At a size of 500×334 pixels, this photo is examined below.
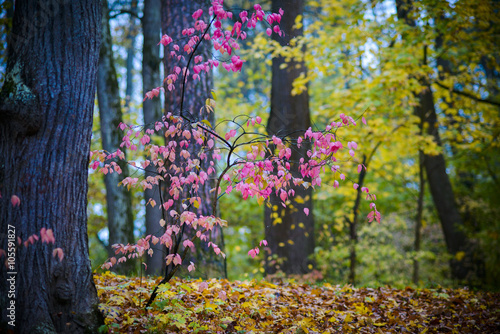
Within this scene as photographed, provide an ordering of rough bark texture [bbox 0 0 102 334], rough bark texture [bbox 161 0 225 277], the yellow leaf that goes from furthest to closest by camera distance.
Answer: the yellow leaf < rough bark texture [bbox 161 0 225 277] < rough bark texture [bbox 0 0 102 334]

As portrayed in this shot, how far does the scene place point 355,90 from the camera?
819 cm

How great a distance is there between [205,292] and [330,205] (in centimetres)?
1024

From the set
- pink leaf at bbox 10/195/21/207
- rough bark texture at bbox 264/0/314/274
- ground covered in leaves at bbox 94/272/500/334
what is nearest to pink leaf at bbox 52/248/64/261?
pink leaf at bbox 10/195/21/207

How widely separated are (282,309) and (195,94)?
338 cm

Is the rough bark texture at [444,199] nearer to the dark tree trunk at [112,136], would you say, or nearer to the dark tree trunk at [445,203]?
the dark tree trunk at [445,203]

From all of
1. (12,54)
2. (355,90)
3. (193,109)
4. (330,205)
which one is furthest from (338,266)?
(12,54)

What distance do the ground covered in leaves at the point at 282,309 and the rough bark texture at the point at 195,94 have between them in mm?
537

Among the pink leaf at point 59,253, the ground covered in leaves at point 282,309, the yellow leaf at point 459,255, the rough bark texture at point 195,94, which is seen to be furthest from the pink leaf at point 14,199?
the yellow leaf at point 459,255

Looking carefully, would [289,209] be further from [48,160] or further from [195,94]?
[48,160]

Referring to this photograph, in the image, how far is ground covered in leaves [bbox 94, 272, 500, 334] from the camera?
340cm

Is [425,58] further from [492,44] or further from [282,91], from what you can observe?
[282,91]

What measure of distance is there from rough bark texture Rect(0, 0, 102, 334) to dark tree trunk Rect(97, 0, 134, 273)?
14.4ft

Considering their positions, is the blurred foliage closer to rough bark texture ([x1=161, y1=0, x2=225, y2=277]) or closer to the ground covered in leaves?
the ground covered in leaves

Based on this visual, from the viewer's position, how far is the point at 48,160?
290 cm
